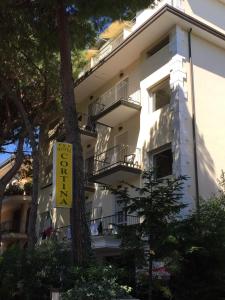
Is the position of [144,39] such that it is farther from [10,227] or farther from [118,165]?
[10,227]

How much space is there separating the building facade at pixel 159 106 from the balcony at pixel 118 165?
1.8 inches

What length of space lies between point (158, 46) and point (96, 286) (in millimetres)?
14106

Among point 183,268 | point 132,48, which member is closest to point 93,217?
point 132,48

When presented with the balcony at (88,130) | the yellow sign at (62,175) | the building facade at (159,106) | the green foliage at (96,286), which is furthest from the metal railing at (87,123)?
the green foliage at (96,286)

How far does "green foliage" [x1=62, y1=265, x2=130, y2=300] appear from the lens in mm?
10789

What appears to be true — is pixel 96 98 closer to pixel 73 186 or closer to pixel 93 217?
pixel 93 217

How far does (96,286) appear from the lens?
1089 cm

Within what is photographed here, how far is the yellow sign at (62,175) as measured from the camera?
501 inches

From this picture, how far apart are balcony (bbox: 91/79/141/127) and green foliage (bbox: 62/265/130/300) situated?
11922 mm

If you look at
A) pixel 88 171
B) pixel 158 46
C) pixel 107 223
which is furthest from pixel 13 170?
pixel 158 46

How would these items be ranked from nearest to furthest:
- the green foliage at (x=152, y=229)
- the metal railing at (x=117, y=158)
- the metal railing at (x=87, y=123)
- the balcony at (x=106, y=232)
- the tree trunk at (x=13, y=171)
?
the green foliage at (x=152, y=229)
the balcony at (x=106, y=232)
the metal railing at (x=117, y=158)
the tree trunk at (x=13, y=171)
the metal railing at (x=87, y=123)

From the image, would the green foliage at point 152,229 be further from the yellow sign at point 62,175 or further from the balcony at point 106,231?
the balcony at point 106,231

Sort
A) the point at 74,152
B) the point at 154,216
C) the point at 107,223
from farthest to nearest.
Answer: the point at 107,223, the point at 74,152, the point at 154,216

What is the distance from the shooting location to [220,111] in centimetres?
2138
